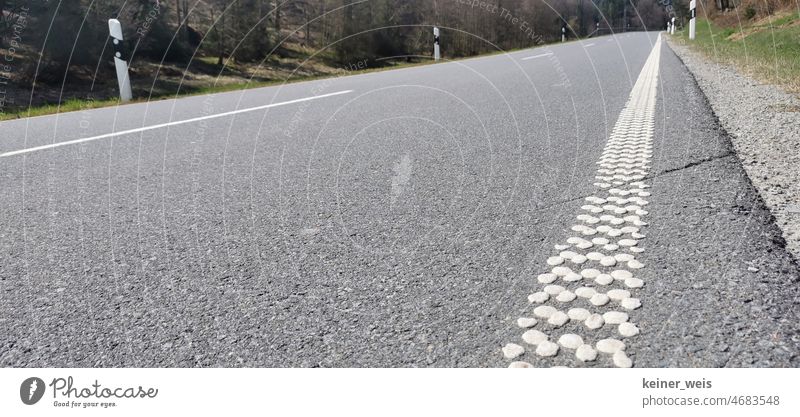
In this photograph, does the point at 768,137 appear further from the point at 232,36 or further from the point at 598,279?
the point at 232,36

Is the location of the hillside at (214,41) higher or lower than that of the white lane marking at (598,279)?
higher

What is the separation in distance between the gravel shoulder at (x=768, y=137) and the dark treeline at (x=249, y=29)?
3.46m

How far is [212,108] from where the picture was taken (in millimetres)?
5891

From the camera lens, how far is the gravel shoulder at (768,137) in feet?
7.37

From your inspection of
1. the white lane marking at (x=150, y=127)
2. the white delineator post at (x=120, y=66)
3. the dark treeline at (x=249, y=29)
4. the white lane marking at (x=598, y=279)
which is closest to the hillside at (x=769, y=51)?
the dark treeline at (x=249, y=29)

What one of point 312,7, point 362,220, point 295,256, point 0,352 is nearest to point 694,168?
point 362,220

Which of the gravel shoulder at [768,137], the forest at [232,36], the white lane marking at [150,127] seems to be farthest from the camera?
the forest at [232,36]

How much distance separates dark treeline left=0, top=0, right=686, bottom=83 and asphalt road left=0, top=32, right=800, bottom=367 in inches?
224

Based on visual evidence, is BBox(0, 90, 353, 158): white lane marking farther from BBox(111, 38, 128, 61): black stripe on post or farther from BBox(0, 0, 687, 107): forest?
BBox(111, 38, 128, 61): black stripe on post

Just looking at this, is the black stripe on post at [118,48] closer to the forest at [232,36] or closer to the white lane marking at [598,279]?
the forest at [232,36]

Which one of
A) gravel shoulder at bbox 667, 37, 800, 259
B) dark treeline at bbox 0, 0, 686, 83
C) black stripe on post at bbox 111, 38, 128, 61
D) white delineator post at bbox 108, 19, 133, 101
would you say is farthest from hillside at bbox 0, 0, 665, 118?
gravel shoulder at bbox 667, 37, 800, 259
